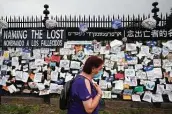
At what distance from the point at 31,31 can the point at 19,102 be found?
2291 millimetres

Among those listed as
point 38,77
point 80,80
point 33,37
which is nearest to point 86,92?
point 80,80

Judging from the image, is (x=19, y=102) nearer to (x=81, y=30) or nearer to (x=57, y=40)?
(x=57, y=40)

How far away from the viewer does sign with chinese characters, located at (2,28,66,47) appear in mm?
10828

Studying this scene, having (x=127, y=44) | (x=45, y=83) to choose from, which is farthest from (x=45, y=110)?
(x=127, y=44)

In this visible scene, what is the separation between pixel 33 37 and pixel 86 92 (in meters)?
7.11

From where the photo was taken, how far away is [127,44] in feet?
34.7

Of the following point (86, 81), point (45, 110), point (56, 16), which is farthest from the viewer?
point (56, 16)

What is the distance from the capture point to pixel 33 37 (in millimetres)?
10984

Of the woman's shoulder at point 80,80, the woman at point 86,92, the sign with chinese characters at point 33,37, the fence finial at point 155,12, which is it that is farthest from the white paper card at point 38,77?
the woman's shoulder at point 80,80

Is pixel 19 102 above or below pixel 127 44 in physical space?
below

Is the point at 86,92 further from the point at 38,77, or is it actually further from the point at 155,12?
the point at 155,12

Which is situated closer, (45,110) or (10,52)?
(45,110)

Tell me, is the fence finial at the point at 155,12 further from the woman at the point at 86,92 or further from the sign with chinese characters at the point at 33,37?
the woman at the point at 86,92

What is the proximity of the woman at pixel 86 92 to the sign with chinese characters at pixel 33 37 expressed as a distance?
21.3 ft
